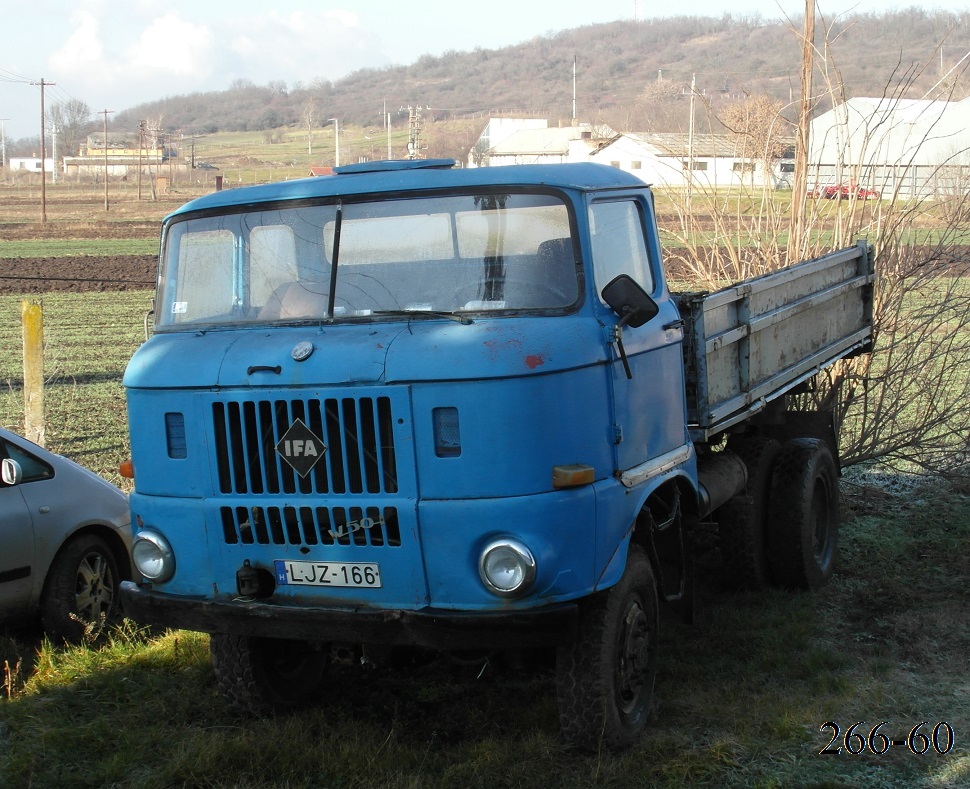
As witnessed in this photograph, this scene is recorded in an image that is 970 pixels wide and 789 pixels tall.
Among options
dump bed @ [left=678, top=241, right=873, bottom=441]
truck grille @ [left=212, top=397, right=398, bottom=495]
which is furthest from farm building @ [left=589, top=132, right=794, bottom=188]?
truck grille @ [left=212, top=397, right=398, bottom=495]

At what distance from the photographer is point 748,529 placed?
707 centimetres

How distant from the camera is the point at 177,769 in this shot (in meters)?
4.58

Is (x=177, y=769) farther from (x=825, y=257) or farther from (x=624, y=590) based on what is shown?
(x=825, y=257)

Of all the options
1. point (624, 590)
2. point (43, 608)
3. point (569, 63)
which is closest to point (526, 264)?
point (624, 590)

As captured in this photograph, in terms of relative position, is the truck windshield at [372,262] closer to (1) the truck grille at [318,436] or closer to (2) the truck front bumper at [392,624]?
(1) the truck grille at [318,436]

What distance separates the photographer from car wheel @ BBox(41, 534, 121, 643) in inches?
247

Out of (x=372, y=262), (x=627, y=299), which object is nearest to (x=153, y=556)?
(x=372, y=262)

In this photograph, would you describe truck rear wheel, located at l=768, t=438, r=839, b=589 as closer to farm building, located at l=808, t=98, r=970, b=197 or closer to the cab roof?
the cab roof

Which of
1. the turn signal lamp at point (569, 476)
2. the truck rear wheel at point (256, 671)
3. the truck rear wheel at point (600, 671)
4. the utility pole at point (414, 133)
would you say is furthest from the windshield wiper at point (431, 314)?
the utility pole at point (414, 133)

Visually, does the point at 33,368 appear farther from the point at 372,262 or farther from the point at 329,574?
the point at 329,574

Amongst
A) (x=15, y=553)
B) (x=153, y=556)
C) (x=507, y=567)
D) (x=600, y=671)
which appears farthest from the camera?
(x=15, y=553)

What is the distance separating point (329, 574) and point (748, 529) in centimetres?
340

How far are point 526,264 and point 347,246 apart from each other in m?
0.79

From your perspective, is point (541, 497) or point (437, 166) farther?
point (437, 166)
